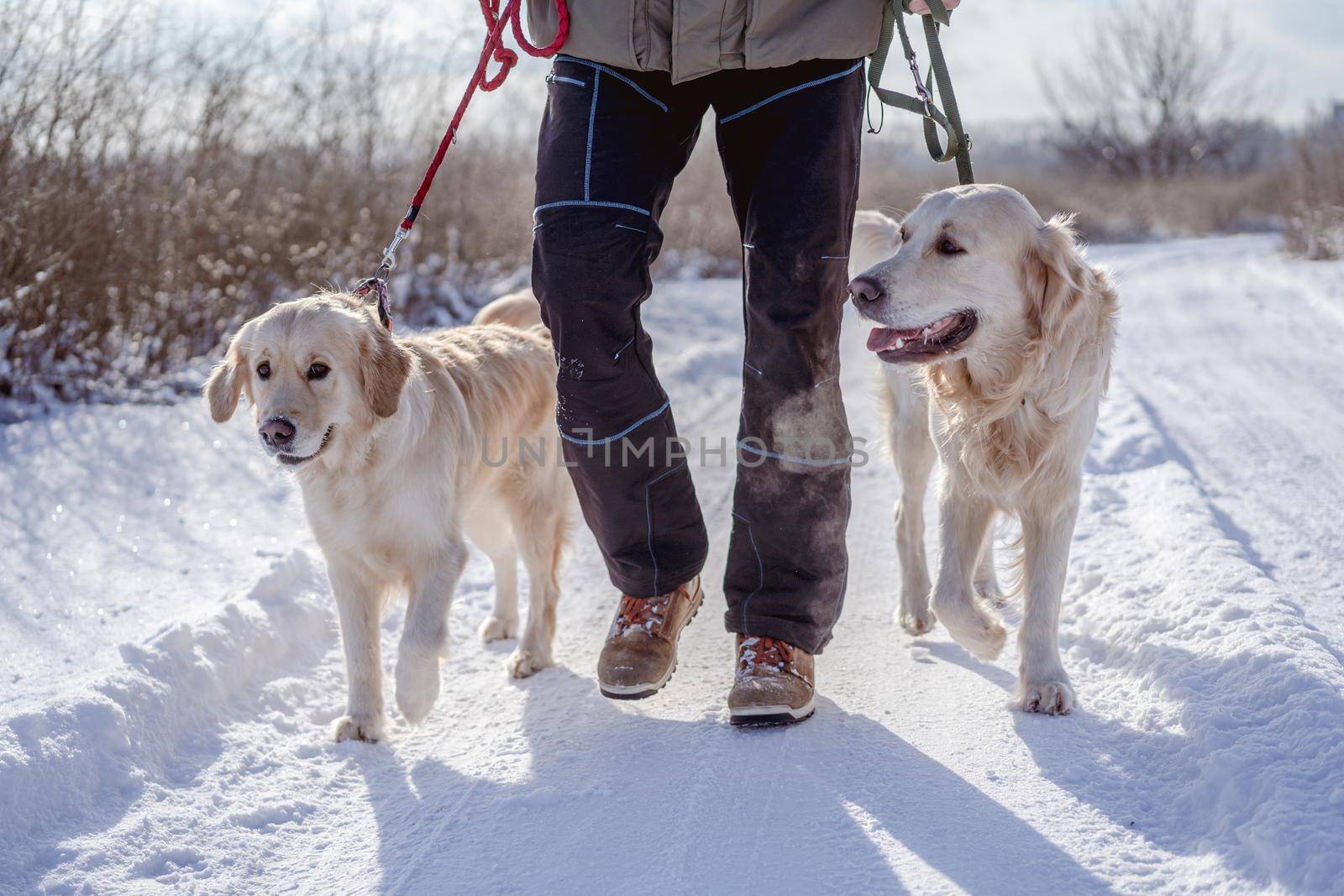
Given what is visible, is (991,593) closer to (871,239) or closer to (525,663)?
(871,239)

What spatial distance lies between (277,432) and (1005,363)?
1910 mm

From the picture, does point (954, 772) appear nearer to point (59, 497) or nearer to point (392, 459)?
point (392, 459)

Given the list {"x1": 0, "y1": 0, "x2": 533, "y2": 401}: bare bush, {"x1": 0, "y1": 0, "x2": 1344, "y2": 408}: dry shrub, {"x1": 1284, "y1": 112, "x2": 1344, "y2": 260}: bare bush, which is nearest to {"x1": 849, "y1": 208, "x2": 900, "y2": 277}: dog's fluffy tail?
{"x1": 0, "y1": 0, "x2": 1344, "y2": 408}: dry shrub

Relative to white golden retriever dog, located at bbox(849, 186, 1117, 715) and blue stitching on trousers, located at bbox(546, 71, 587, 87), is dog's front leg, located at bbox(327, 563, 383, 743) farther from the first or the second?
white golden retriever dog, located at bbox(849, 186, 1117, 715)

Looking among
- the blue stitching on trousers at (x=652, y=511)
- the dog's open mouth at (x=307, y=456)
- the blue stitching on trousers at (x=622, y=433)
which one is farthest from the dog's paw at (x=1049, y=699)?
the dog's open mouth at (x=307, y=456)

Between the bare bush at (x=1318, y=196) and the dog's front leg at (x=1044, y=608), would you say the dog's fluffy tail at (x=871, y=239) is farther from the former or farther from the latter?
the bare bush at (x=1318, y=196)

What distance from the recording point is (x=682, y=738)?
255cm

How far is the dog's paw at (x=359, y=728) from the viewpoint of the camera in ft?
8.96

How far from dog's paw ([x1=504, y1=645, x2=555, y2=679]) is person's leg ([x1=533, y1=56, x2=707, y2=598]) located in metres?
0.57

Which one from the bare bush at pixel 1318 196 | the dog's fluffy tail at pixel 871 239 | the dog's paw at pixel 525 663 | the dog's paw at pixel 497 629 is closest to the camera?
the dog's paw at pixel 525 663

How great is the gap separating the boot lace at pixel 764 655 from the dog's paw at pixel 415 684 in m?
0.82

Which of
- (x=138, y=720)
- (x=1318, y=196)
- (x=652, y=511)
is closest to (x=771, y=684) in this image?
(x=652, y=511)

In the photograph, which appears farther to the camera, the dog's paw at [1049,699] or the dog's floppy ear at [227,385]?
the dog's floppy ear at [227,385]

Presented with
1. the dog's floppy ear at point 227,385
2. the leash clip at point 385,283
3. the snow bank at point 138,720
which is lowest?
the snow bank at point 138,720
